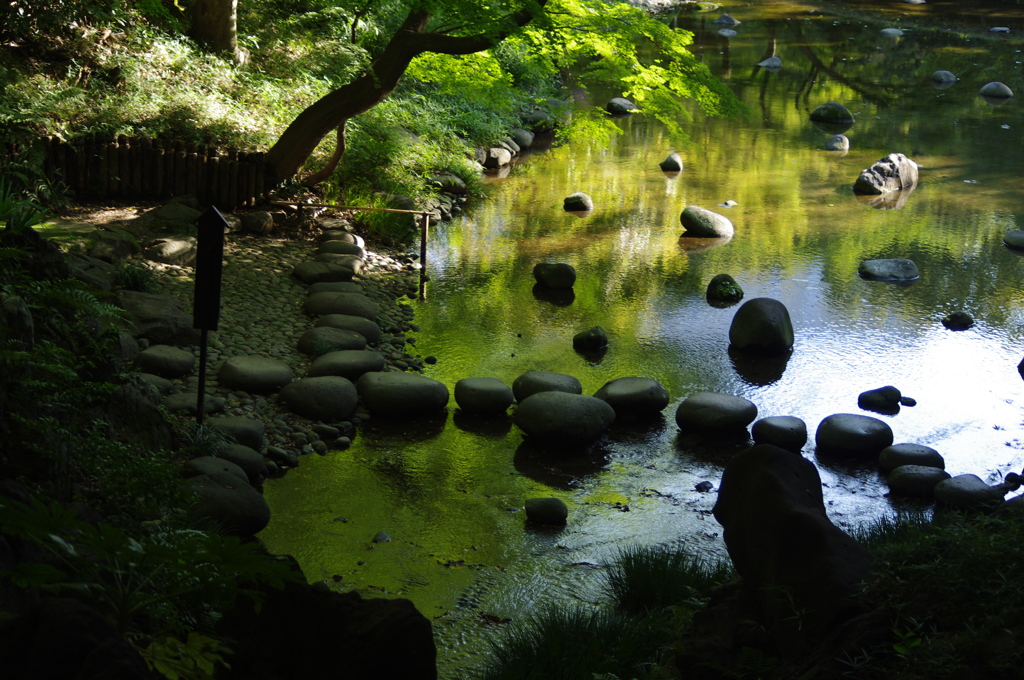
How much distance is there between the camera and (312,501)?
235 inches

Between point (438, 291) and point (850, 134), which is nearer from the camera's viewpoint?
point (438, 291)

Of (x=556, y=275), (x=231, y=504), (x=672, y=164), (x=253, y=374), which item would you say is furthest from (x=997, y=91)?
(x=231, y=504)

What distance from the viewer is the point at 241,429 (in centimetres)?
620

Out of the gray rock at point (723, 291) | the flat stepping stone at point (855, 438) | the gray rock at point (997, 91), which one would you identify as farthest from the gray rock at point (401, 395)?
the gray rock at point (997, 91)

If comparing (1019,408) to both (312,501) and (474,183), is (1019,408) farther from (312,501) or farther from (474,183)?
(474,183)

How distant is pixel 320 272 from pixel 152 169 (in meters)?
2.68

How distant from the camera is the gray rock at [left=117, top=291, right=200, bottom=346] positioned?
723cm

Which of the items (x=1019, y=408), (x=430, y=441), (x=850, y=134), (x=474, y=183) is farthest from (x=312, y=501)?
(x=850, y=134)

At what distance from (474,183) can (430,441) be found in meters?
7.57

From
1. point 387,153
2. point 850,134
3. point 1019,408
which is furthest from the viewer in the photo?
point 850,134

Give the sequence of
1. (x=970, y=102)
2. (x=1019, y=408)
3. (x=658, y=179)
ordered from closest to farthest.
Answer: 1. (x=1019, y=408)
2. (x=658, y=179)
3. (x=970, y=102)

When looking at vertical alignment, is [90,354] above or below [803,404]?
above

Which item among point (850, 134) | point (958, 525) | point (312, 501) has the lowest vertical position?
point (312, 501)

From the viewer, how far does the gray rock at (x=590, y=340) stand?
8676 mm
